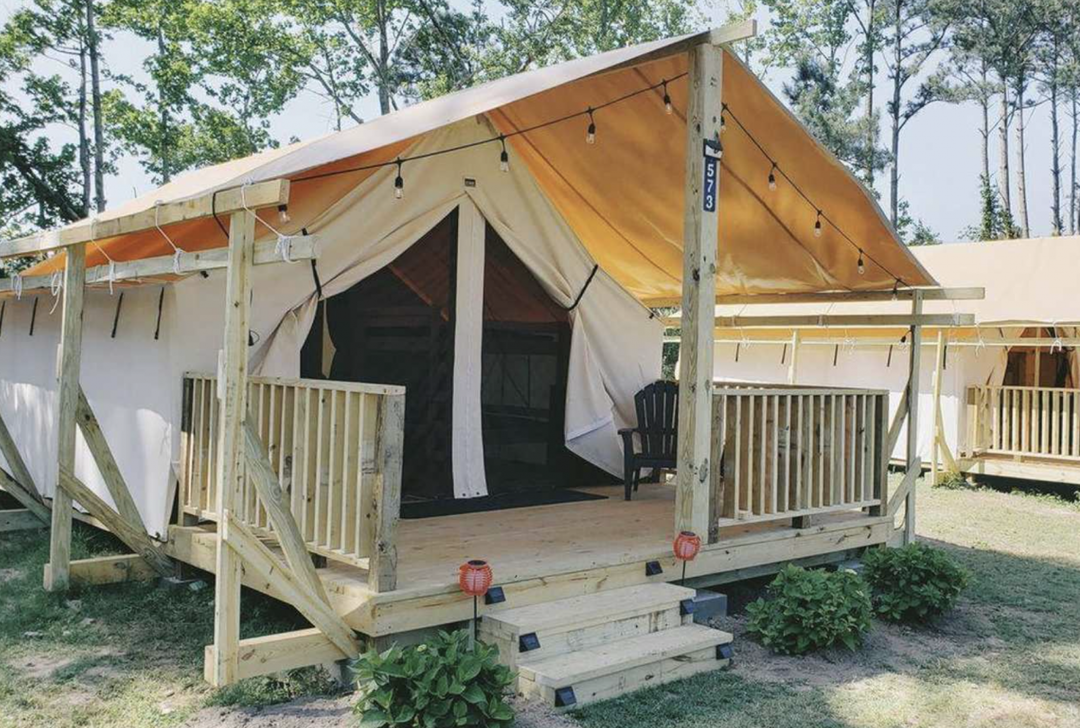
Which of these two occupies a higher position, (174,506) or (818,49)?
(818,49)

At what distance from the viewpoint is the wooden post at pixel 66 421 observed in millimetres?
4848

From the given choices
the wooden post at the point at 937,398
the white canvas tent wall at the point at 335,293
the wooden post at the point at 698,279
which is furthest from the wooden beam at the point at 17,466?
the wooden post at the point at 937,398

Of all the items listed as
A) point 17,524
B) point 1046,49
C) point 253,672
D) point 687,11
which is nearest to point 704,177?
point 253,672

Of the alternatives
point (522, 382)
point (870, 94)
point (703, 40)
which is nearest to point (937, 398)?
point (522, 382)

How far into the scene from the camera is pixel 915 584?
5.12 meters

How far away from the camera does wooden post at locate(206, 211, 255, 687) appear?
136 inches

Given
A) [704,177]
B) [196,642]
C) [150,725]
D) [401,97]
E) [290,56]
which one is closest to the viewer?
[150,725]

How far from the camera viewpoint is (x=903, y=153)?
24797 millimetres

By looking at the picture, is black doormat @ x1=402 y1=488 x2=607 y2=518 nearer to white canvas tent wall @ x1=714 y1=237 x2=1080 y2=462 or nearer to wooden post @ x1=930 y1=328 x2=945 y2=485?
white canvas tent wall @ x1=714 y1=237 x2=1080 y2=462

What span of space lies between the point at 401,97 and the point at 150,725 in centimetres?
1964

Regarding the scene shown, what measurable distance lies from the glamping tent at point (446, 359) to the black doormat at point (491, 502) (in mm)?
65

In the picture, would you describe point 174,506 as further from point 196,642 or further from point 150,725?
point 150,725

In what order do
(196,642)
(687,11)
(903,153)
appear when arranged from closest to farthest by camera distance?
(196,642) < (687,11) < (903,153)

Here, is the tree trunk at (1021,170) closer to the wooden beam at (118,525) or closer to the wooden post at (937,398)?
the wooden post at (937,398)
